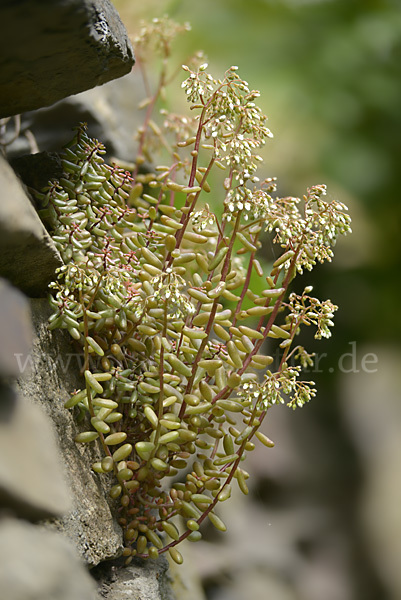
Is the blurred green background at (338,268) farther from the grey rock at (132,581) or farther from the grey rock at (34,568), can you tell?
the grey rock at (34,568)

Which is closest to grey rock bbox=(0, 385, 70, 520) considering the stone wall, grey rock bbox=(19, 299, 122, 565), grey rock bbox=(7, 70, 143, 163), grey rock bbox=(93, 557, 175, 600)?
the stone wall

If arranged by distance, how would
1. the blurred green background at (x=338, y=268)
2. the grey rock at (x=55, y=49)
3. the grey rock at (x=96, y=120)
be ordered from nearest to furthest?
1. the grey rock at (x=55, y=49)
2. the grey rock at (x=96, y=120)
3. the blurred green background at (x=338, y=268)

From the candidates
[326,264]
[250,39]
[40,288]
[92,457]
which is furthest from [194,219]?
[250,39]

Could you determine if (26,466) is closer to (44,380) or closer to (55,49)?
(44,380)

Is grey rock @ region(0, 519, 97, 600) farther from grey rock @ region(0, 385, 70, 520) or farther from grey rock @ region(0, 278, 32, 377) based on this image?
grey rock @ region(0, 278, 32, 377)

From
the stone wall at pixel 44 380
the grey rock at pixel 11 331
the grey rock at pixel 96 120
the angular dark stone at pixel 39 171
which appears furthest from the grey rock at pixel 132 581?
the grey rock at pixel 96 120

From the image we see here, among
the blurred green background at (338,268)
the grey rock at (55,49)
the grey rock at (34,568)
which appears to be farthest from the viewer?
the blurred green background at (338,268)
